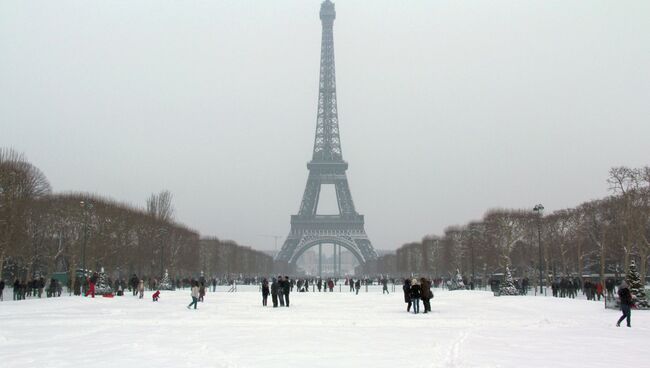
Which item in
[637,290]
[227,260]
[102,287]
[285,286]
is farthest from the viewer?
[227,260]

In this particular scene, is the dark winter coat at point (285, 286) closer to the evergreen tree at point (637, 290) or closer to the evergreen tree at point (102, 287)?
the evergreen tree at point (637, 290)

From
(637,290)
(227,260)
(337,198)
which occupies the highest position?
(337,198)

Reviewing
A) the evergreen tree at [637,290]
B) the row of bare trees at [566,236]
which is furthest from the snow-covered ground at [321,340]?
the row of bare trees at [566,236]

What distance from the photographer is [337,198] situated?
152250mm

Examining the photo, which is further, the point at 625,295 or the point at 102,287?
the point at 102,287

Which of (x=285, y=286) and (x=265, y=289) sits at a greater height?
(x=285, y=286)

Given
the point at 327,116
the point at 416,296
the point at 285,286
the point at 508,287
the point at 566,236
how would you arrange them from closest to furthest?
1. the point at 416,296
2. the point at 285,286
3. the point at 508,287
4. the point at 566,236
5. the point at 327,116

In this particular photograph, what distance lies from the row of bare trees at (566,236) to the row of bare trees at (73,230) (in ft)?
114

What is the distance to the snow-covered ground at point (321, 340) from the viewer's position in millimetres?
13039

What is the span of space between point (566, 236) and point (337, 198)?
81691 mm

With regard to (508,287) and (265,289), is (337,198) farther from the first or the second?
(265,289)

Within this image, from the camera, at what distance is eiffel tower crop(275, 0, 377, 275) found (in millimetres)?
146750

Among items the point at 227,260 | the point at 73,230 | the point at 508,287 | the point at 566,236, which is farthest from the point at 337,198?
the point at 508,287

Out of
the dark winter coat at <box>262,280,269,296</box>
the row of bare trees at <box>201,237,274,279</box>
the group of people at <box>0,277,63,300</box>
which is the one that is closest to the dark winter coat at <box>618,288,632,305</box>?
the dark winter coat at <box>262,280,269,296</box>
